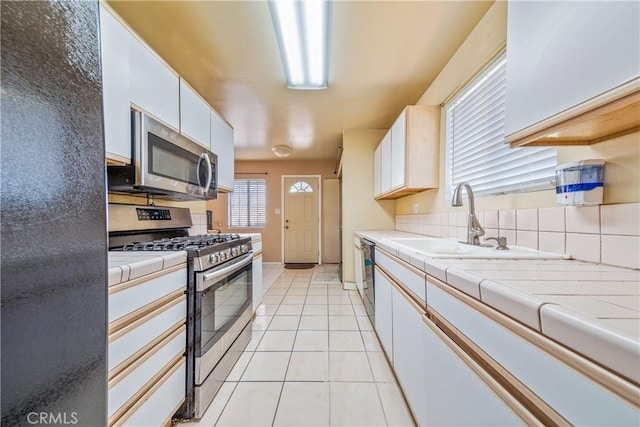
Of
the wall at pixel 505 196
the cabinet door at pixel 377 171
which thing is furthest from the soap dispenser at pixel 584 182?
the cabinet door at pixel 377 171

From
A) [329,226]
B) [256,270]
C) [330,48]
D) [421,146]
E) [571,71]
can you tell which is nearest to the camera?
[571,71]

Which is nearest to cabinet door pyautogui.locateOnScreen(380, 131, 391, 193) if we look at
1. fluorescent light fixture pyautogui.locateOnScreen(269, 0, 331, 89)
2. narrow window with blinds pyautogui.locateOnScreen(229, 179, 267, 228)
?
fluorescent light fixture pyautogui.locateOnScreen(269, 0, 331, 89)

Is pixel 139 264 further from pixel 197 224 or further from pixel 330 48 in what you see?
pixel 330 48

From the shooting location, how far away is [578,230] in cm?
101

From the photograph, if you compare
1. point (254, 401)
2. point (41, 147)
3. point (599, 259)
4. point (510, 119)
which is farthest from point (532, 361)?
point (254, 401)

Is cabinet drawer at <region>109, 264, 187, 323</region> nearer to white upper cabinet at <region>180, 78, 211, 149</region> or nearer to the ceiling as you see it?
white upper cabinet at <region>180, 78, 211, 149</region>

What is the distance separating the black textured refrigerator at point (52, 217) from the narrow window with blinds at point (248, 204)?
539cm

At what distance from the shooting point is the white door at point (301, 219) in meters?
5.83

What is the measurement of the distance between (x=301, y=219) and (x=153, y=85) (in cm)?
447

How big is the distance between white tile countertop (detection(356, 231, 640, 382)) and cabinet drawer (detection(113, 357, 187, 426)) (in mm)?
1192

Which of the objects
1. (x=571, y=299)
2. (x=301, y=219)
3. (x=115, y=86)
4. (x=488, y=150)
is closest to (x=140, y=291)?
(x=115, y=86)

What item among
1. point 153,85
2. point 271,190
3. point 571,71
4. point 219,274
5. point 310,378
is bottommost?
point 310,378

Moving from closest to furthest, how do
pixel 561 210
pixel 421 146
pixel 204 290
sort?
1. pixel 561 210
2. pixel 204 290
3. pixel 421 146

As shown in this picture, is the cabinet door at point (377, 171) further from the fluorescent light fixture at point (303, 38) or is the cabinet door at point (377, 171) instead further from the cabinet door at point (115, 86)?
the cabinet door at point (115, 86)
